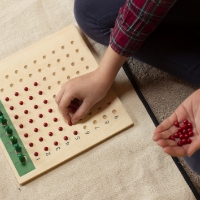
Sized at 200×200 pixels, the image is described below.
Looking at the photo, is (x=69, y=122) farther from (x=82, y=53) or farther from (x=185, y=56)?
(x=185, y=56)

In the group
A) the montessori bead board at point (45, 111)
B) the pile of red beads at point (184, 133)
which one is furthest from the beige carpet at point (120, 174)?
the pile of red beads at point (184, 133)

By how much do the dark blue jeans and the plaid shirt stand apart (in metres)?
0.11

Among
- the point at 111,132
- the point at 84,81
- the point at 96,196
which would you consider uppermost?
the point at 84,81

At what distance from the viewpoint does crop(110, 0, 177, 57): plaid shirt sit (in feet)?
1.95

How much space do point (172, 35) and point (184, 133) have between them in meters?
0.26

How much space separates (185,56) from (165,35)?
7cm

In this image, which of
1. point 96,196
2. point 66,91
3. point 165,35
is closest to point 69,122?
point 66,91

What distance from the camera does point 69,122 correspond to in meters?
0.80

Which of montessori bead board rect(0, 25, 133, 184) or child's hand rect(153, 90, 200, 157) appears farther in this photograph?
montessori bead board rect(0, 25, 133, 184)

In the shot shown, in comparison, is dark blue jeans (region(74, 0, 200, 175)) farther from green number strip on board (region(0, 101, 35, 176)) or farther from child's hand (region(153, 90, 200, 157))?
green number strip on board (region(0, 101, 35, 176))

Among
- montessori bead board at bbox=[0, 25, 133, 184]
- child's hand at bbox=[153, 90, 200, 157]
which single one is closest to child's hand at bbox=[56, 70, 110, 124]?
montessori bead board at bbox=[0, 25, 133, 184]

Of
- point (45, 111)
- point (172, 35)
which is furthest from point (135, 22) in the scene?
point (45, 111)

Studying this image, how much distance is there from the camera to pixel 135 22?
0.62 m

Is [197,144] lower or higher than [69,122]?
lower
